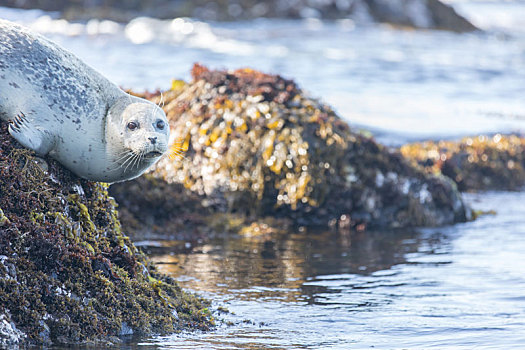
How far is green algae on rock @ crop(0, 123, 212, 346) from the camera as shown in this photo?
4.59 metres

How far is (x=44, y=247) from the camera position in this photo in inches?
189

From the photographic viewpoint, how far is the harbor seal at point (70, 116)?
5.15 meters

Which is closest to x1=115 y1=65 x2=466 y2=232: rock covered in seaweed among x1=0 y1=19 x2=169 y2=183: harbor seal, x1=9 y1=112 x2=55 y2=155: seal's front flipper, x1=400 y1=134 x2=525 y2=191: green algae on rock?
x1=400 y1=134 x2=525 y2=191: green algae on rock

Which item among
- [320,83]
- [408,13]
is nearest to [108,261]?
[320,83]

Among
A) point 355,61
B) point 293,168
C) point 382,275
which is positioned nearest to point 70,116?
point 382,275

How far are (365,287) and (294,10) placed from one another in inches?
1208

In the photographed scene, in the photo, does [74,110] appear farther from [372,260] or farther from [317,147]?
[317,147]

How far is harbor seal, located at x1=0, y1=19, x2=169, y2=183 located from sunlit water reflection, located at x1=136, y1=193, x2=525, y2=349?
1.18m

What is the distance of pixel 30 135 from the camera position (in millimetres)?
5047

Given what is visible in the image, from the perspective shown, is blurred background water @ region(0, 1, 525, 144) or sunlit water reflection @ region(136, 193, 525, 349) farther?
blurred background water @ region(0, 1, 525, 144)

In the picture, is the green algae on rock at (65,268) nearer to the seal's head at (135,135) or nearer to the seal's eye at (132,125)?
the seal's head at (135,135)

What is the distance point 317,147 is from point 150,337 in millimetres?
4966

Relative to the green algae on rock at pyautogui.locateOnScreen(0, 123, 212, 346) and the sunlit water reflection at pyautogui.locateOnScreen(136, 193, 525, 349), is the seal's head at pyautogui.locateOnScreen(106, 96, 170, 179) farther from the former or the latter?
the sunlit water reflection at pyautogui.locateOnScreen(136, 193, 525, 349)

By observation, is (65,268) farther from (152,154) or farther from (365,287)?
(365,287)
